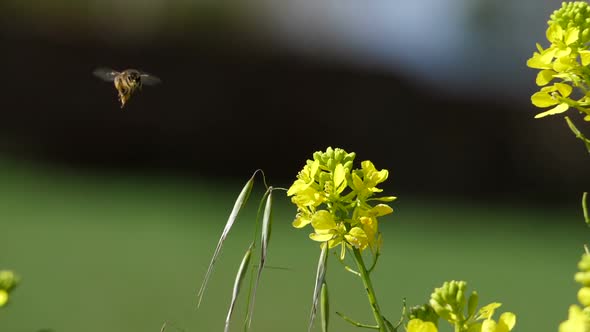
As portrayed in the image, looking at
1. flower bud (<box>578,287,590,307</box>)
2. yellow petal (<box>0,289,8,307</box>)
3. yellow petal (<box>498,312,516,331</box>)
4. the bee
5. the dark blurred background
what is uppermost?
the dark blurred background

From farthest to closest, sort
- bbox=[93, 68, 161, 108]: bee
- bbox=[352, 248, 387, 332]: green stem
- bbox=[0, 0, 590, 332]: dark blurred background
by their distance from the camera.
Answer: bbox=[0, 0, 590, 332]: dark blurred background → bbox=[93, 68, 161, 108]: bee → bbox=[352, 248, 387, 332]: green stem

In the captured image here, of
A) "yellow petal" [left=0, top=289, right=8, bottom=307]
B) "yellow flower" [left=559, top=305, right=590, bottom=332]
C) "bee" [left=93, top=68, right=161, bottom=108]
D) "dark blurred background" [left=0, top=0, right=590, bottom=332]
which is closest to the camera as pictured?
"yellow flower" [left=559, top=305, right=590, bottom=332]

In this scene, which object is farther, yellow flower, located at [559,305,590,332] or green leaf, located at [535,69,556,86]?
green leaf, located at [535,69,556,86]

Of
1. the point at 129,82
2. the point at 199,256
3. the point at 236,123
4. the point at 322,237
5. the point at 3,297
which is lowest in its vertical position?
the point at 3,297

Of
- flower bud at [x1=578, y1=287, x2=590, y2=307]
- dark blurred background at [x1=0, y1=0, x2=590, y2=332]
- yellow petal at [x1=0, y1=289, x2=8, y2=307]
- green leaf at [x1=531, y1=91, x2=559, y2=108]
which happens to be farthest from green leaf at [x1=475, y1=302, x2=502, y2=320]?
dark blurred background at [x1=0, y1=0, x2=590, y2=332]

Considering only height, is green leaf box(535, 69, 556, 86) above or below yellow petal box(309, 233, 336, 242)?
above

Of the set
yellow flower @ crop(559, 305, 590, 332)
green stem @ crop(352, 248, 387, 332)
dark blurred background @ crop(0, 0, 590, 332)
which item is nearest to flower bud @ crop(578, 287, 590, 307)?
yellow flower @ crop(559, 305, 590, 332)

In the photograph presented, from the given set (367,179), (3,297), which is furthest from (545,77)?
(3,297)

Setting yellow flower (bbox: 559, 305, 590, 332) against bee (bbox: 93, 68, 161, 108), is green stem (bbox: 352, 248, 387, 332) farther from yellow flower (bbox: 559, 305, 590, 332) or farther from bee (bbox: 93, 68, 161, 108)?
Result: bee (bbox: 93, 68, 161, 108)

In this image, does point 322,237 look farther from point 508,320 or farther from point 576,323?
point 576,323
